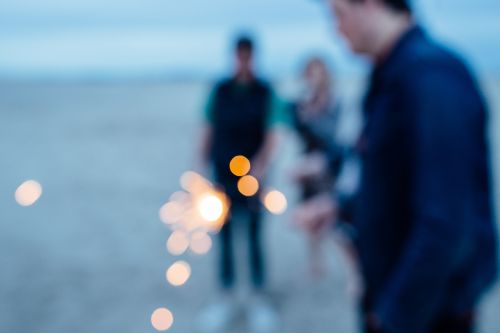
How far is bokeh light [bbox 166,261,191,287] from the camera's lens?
4.49 meters

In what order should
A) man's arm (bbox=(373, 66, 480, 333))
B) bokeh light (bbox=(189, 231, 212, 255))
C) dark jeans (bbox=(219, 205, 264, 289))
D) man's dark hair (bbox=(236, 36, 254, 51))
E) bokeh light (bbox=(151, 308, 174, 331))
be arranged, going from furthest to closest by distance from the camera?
1. bokeh light (bbox=(189, 231, 212, 255))
2. bokeh light (bbox=(151, 308, 174, 331))
3. dark jeans (bbox=(219, 205, 264, 289))
4. man's dark hair (bbox=(236, 36, 254, 51))
5. man's arm (bbox=(373, 66, 480, 333))

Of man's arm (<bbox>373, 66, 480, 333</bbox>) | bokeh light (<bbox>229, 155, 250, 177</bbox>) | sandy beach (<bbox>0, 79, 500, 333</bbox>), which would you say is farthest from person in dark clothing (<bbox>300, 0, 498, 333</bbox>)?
sandy beach (<bbox>0, 79, 500, 333</bbox>)

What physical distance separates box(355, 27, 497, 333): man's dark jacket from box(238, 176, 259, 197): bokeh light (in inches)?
73.9

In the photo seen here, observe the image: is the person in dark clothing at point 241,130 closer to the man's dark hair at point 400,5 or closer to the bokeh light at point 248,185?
A: the bokeh light at point 248,185

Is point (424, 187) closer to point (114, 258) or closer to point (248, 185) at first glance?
point (248, 185)

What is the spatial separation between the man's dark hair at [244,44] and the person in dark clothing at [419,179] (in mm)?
1648

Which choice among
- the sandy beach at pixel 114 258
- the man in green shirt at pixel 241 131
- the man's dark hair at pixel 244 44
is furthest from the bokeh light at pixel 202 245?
the man's dark hair at pixel 244 44

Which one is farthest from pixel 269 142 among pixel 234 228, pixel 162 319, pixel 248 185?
pixel 162 319

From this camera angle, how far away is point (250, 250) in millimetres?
3840

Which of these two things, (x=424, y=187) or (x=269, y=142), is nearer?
(x=424, y=187)

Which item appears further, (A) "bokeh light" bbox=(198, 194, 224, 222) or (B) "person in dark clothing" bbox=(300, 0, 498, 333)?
(A) "bokeh light" bbox=(198, 194, 224, 222)

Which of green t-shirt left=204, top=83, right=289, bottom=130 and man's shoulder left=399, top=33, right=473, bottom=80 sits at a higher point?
green t-shirt left=204, top=83, right=289, bottom=130

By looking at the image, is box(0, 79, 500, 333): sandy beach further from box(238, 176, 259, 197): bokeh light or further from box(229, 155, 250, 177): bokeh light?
box(229, 155, 250, 177): bokeh light

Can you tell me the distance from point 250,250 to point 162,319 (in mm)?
856
